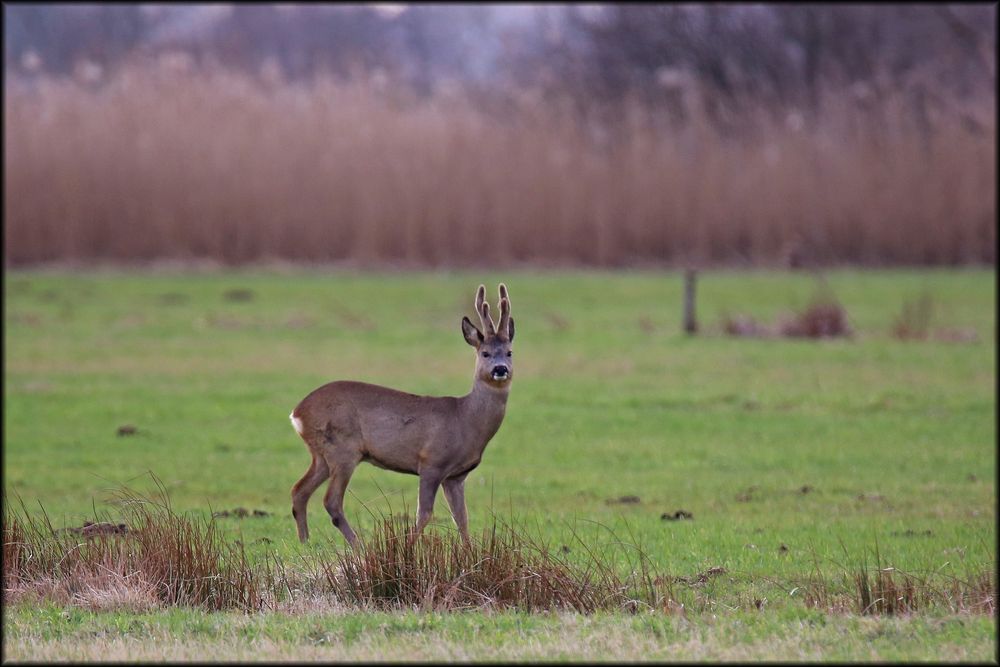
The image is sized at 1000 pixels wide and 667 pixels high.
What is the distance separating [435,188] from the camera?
2947cm

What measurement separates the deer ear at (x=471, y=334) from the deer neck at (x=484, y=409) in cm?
24

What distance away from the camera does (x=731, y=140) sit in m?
31.0

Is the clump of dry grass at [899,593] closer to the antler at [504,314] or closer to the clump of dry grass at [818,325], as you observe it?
the antler at [504,314]

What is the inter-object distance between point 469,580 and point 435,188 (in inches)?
875

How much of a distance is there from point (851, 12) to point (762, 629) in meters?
37.9

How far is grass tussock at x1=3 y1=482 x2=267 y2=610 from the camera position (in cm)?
750

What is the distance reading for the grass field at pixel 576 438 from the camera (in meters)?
6.75

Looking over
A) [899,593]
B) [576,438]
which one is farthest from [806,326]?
[899,593]

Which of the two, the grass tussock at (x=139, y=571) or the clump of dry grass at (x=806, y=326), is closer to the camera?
the grass tussock at (x=139, y=571)

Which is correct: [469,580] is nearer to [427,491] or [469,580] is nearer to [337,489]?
[427,491]

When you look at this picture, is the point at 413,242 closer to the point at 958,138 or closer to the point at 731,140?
the point at 731,140

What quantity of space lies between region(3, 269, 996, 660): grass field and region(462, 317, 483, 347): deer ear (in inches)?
38.7

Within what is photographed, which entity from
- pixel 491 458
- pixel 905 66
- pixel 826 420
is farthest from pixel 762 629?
pixel 905 66

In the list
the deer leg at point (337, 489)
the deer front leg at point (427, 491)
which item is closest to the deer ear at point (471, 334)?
the deer front leg at point (427, 491)
